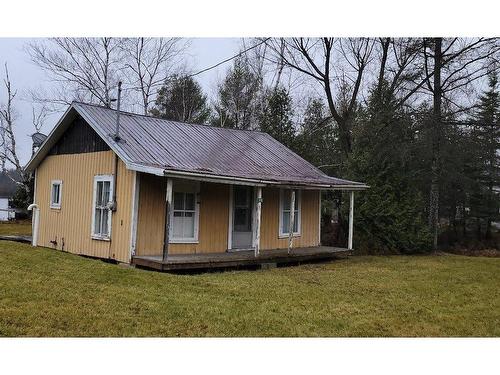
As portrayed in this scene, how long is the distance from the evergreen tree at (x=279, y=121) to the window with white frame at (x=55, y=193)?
10.6 metres

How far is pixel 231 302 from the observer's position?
8156mm

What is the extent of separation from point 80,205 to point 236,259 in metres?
4.66

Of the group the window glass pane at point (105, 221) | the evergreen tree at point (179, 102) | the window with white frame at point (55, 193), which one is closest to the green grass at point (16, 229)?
the window with white frame at point (55, 193)

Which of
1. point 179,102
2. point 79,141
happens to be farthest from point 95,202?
point 179,102

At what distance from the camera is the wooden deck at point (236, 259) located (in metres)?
11.2

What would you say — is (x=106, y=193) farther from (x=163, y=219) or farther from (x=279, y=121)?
(x=279, y=121)

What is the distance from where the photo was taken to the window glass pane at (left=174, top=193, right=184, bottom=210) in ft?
41.5

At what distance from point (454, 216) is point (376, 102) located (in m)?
12.1

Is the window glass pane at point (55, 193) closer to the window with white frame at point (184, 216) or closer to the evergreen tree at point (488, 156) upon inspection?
the window with white frame at point (184, 216)

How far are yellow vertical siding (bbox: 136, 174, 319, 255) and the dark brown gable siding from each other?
1.96m

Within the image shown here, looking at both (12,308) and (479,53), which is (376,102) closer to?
(479,53)

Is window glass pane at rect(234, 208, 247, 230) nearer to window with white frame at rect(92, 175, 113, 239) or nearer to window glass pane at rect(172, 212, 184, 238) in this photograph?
window glass pane at rect(172, 212, 184, 238)

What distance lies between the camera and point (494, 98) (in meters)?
28.5

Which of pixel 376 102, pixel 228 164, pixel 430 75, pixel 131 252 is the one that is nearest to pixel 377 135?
pixel 376 102
